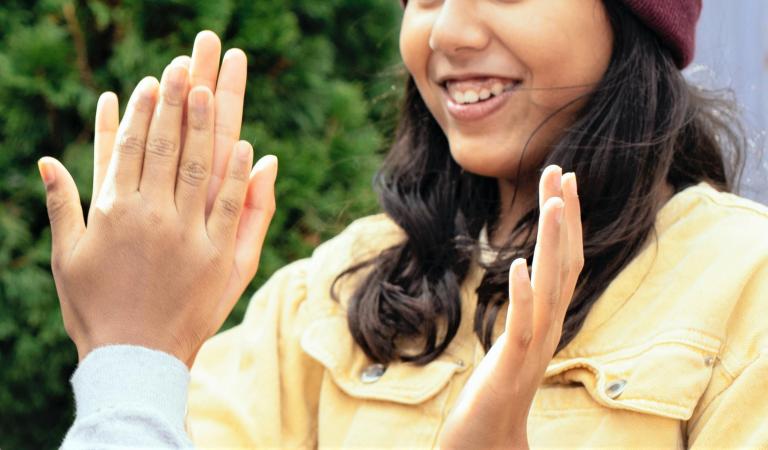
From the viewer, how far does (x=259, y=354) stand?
228 cm

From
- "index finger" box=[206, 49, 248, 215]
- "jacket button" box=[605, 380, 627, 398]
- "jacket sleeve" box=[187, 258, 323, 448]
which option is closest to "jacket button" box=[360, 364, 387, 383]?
"jacket sleeve" box=[187, 258, 323, 448]

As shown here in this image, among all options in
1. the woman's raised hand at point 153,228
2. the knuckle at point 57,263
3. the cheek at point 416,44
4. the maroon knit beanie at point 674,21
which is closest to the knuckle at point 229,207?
the woman's raised hand at point 153,228

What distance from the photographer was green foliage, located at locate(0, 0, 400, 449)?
2773mm

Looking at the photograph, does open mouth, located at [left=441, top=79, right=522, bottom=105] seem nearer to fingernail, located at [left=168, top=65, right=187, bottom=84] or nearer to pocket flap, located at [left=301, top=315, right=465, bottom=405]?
pocket flap, located at [left=301, top=315, right=465, bottom=405]

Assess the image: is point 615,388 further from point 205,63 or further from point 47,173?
point 47,173

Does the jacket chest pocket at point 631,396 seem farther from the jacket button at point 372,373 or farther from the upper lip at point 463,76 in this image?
the upper lip at point 463,76

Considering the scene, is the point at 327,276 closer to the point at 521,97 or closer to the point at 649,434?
the point at 521,97

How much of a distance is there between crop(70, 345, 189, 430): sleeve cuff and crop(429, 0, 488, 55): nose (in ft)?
2.81

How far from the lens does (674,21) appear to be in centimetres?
212

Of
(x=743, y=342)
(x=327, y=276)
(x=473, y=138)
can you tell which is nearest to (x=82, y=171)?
(x=327, y=276)

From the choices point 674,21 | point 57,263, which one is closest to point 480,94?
point 674,21

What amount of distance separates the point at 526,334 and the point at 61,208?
0.62m

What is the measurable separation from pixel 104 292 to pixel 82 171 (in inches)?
54.9

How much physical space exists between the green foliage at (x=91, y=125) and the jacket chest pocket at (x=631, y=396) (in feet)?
3.47
